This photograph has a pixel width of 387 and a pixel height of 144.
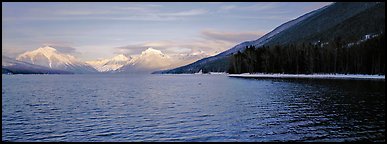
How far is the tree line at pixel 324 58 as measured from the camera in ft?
415

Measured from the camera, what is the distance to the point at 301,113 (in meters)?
37.2

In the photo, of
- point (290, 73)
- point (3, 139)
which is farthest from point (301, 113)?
point (290, 73)

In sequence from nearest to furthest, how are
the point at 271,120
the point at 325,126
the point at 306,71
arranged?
the point at 325,126
the point at 271,120
the point at 306,71

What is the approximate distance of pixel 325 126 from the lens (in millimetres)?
28922

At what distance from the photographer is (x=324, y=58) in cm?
15475

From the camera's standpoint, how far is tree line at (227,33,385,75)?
12638 cm

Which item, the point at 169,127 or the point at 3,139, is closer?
the point at 3,139

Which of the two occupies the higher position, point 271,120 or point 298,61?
point 298,61

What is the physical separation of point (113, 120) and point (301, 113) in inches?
806

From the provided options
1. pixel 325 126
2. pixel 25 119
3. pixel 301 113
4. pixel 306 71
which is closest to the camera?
pixel 325 126

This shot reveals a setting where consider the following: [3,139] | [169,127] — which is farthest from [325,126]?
[3,139]

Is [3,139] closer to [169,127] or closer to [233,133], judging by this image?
[169,127]

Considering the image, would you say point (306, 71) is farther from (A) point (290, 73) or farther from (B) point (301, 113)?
(B) point (301, 113)

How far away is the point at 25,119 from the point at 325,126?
29625 millimetres
